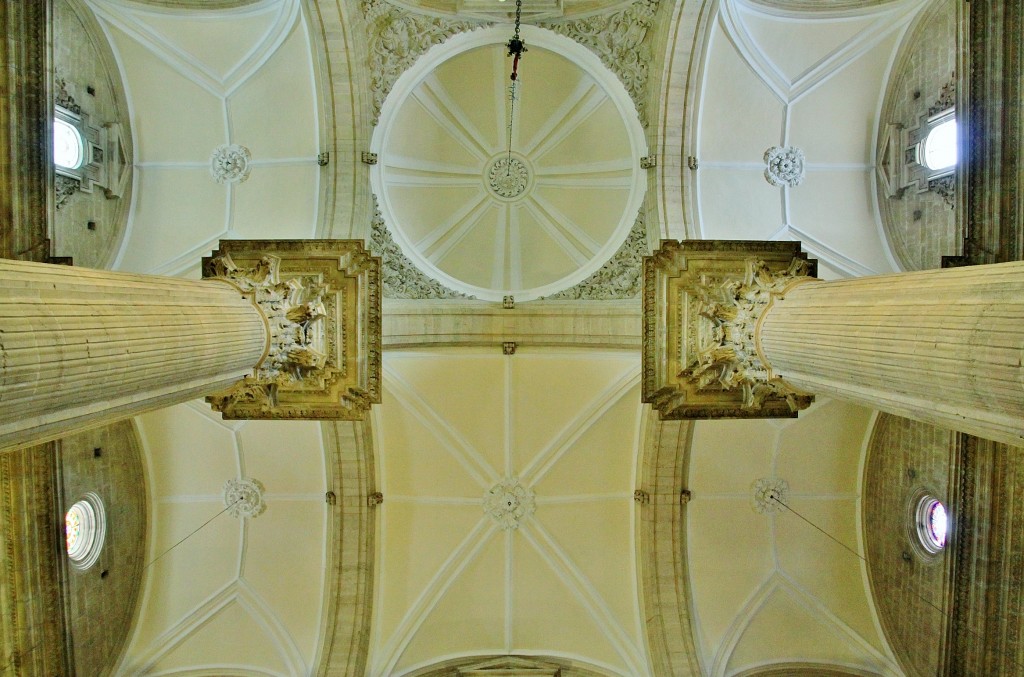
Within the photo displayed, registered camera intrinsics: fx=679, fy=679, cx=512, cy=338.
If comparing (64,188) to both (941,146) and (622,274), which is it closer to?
(622,274)

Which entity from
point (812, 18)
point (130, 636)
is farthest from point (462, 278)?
point (130, 636)

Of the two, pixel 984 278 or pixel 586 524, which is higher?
pixel 984 278

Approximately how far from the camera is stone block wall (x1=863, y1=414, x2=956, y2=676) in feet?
39.0

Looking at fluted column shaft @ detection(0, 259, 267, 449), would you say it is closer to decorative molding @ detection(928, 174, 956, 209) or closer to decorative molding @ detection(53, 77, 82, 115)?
decorative molding @ detection(53, 77, 82, 115)

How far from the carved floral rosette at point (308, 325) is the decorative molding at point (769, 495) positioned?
868 cm

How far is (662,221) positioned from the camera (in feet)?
42.1

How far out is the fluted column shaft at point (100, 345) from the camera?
14.8ft

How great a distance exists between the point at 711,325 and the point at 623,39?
6.48 meters

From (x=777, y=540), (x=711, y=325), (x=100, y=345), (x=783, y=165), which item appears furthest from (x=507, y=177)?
(x=100, y=345)

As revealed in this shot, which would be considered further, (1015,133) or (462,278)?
(462,278)

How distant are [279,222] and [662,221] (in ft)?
24.1

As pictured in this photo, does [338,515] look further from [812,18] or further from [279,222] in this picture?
[812,18]

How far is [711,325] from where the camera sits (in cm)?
921

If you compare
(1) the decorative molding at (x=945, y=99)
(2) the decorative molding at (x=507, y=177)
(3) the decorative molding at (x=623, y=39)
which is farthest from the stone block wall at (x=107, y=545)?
(1) the decorative molding at (x=945, y=99)
